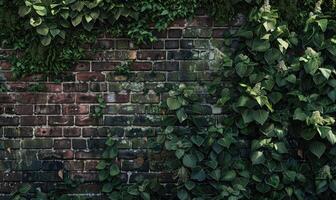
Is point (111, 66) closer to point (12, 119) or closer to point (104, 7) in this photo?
point (104, 7)

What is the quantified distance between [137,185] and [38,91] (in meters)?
1.13

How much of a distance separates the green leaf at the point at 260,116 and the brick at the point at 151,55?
0.89 meters

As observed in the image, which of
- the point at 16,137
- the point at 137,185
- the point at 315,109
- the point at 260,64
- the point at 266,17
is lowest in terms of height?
the point at 137,185

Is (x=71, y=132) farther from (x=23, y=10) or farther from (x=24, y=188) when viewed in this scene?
(x=23, y=10)

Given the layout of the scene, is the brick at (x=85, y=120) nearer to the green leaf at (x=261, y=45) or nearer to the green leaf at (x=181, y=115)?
the green leaf at (x=181, y=115)

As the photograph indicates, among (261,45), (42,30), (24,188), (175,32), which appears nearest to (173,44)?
(175,32)

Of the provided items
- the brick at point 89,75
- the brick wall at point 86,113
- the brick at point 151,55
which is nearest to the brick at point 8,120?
the brick wall at point 86,113

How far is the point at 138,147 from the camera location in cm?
452

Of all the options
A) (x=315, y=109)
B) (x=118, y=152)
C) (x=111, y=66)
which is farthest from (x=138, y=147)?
(x=315, y=109)

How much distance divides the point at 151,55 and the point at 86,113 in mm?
726

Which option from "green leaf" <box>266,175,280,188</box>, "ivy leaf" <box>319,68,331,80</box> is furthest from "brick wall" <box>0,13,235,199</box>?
"ivy leaf" <box>319,68,331,80</box>

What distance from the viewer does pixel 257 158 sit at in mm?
4301

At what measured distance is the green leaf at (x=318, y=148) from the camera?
4.30 m

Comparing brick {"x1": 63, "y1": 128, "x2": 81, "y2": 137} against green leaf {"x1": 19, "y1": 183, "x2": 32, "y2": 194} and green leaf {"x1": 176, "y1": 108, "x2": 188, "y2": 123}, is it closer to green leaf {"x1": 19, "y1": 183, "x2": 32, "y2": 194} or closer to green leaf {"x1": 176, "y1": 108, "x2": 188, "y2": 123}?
green leaf {"x1": 19, "y1": 183, "x2": 32, "y2": 194}
